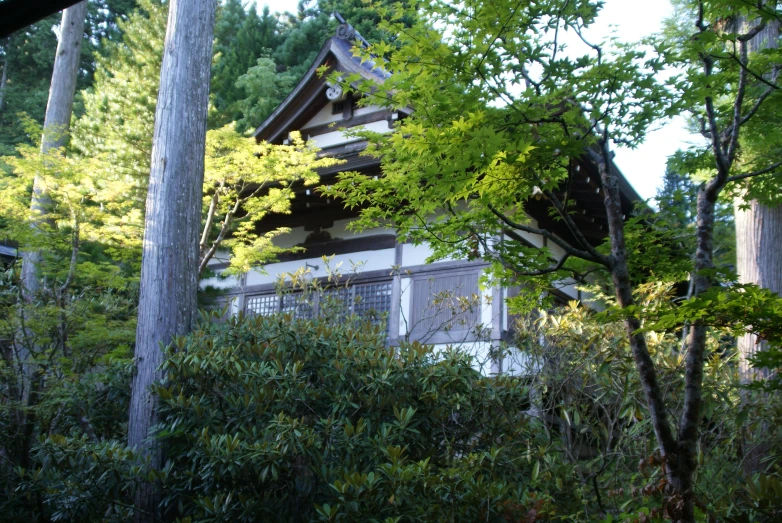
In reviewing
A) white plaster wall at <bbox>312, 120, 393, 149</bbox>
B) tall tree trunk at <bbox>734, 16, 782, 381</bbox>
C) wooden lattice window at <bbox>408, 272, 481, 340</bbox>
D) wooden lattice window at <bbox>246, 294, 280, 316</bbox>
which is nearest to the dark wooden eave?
white plaster wall at <bbox>312, 120, 393, 149</bbox>

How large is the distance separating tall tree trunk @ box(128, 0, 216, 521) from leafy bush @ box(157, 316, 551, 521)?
424 mm

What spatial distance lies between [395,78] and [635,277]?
2.28 m

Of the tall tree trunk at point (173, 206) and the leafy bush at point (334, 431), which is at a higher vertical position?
the tall tree trunk at point (173, 206)

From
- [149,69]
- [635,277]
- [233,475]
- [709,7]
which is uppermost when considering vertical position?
[149,69]

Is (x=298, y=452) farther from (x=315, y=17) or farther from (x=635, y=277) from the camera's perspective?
(x=315, y=17)

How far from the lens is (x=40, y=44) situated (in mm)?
22703

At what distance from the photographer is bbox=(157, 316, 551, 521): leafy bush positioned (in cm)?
442

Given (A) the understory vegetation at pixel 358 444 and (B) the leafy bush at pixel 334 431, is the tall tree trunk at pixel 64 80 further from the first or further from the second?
(B) the leafy bush at pixel 334 431

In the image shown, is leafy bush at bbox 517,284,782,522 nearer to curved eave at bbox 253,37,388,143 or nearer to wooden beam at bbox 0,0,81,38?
wooden beam at bbox 0,0,81,38

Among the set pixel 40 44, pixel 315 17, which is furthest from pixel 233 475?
pixel 40 44

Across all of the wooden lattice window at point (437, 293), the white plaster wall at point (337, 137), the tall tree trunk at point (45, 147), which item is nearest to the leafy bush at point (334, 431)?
the tall tree trunk at point (45, 147)

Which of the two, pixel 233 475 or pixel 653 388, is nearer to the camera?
pixel 653 388

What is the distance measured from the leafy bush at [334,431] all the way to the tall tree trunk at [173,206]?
42cm

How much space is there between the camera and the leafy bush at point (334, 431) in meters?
4.42
